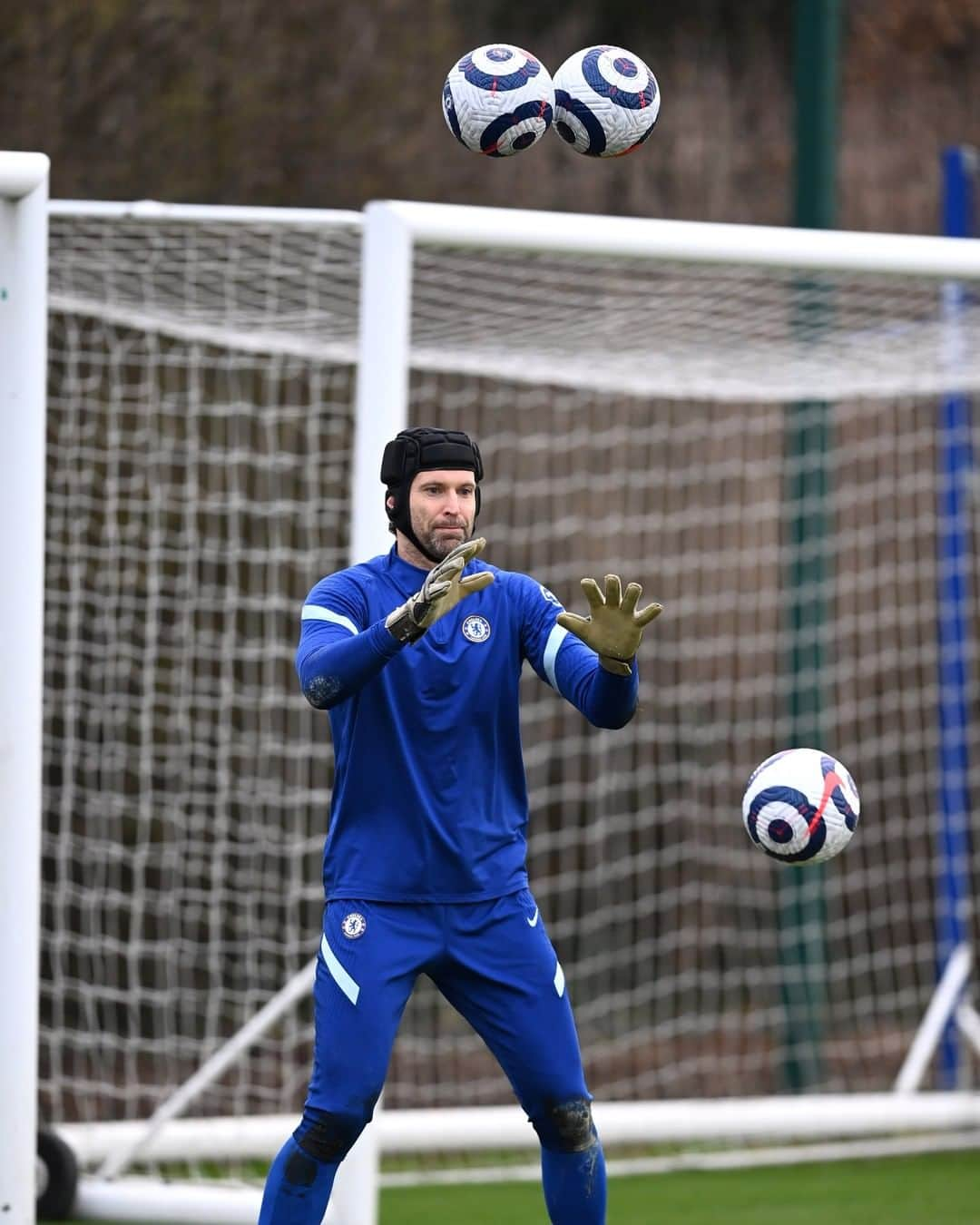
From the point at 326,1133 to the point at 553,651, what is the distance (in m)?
1.13

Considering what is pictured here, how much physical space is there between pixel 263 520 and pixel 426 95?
3.08m

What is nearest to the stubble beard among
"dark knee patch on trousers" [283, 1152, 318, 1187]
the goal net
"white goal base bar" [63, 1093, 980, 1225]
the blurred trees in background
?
the goal net

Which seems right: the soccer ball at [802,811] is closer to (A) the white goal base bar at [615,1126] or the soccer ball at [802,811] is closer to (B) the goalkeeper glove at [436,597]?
(B) the goalkeeper glove at [436,597]

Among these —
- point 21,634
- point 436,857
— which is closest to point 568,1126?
point 436,857

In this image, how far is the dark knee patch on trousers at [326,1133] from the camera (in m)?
4.37

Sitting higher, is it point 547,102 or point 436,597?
point 547,102

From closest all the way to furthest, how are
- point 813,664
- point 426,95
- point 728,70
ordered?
1. point 813,664
2. point 426,95
3. point 728,70

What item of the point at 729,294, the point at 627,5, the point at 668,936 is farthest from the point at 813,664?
the point at 627,5

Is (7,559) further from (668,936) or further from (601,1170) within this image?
(668,936)

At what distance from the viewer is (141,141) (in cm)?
980

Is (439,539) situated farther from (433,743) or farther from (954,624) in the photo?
(954,624)

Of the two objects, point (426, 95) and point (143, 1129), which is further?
point (426, 95)

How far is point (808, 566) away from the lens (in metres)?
8.24

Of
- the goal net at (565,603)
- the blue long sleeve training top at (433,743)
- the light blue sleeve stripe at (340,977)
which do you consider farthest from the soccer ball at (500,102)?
the light blue sleeve stripe at (340,977)
